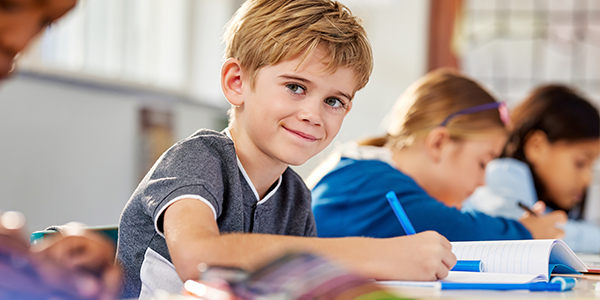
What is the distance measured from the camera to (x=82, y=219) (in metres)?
1.98

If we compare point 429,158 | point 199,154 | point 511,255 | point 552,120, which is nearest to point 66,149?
point 429,158

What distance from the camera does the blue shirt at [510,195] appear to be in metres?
1.63

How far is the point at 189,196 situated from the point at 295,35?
285mm

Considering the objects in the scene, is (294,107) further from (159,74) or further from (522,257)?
(159,74)

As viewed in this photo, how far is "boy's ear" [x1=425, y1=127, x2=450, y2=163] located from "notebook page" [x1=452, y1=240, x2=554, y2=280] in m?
0.62

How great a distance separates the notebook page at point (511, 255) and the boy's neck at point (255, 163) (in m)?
0.29

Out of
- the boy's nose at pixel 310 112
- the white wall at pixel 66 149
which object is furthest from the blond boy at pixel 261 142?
the white wall at pixel 66 149

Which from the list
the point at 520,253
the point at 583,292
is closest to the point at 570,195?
the point at 520,253

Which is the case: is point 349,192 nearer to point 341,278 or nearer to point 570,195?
point 341,278

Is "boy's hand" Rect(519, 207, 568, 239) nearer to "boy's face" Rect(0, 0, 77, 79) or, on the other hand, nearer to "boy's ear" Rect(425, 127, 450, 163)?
"boy's ear" Rect(425, 127, 450, 163)

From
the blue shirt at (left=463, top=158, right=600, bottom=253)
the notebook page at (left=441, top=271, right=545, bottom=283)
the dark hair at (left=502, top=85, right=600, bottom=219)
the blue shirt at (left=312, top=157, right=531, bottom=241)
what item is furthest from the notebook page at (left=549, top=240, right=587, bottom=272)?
the dark hair at (left=502, top=85, right=600, bottom=219)

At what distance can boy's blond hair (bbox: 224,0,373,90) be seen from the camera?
2.61ft

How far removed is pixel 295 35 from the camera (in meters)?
0.80

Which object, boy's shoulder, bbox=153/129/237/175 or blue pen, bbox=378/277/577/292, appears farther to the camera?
boy's shoulder, bbox=153/129/237/175
